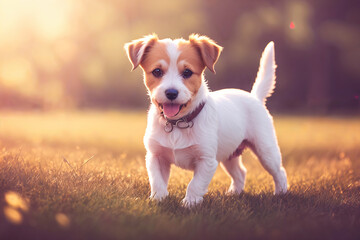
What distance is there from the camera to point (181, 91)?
3.66 metres

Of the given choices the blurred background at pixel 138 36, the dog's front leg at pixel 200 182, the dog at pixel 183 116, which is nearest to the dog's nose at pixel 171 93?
the dog at pixel 183 116

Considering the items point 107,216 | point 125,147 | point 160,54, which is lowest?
point 125,147

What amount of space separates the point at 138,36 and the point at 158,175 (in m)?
16.7

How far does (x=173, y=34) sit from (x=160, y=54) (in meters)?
16.6

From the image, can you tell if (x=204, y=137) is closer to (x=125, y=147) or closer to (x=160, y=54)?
(x=160, y=54)

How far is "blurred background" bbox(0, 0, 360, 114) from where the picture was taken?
1917 centimetres

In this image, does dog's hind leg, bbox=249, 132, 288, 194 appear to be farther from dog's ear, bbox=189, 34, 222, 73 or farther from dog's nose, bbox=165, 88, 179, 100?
dog's nose, bbox=165, 88, 179, 100

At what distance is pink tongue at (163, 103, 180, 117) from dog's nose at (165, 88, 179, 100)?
143 millimetres

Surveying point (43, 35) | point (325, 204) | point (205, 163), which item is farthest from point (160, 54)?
point (43, 35)

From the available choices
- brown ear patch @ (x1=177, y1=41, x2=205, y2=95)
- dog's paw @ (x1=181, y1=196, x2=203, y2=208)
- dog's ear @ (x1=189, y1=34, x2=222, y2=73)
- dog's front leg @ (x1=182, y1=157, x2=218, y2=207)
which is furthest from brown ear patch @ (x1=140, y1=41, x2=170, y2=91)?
dog's paw @ (x1=181, y1=196, x2=203, y2=208)

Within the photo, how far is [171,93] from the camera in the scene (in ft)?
11.9

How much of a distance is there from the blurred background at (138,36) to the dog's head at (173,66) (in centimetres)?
1559

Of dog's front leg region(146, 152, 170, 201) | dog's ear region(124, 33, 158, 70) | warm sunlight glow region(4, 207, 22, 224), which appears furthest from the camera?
dog's ear region(124, 33, 158, 70)

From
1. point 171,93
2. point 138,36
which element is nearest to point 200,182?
point 171,93
